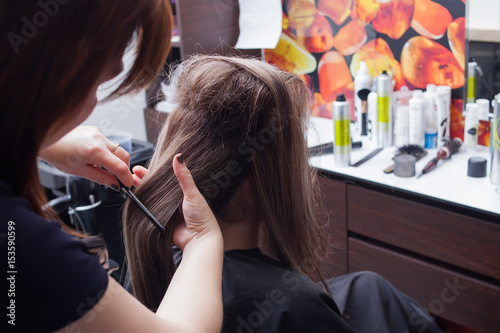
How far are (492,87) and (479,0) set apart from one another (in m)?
0.29


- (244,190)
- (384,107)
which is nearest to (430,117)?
(384,107)

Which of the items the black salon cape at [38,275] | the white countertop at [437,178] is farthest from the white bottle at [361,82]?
the black salon cape at [38,275]

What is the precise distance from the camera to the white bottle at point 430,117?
1949 millimetres

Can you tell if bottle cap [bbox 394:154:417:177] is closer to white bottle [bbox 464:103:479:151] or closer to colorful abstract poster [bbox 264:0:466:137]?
white bottle [bbox 464:103:479:151]

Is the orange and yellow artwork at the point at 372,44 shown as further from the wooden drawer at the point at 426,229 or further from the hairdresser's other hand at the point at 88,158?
the hairdresser's other hand at the point at 88,158

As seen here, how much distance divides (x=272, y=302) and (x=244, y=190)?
0.23 m

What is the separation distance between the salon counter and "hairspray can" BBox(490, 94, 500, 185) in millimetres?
29

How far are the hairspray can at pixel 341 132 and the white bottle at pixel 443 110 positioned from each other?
330mm

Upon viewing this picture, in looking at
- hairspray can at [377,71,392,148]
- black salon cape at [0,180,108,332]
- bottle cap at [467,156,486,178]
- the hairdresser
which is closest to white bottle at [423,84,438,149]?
hairspray can at [377,71,392,148]

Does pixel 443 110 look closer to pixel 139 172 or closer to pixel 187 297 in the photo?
pixel 139 172

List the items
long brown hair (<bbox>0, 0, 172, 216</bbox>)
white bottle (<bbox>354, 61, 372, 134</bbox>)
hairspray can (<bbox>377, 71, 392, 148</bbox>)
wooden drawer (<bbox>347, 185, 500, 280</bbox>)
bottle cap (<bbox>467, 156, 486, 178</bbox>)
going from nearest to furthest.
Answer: long brown hair (<bbox>0, 0, 172, 216</bbox>) → wooden drawer (<bbox>347, 185, 500, 280</bbox>) → bottle cap (<bbox>467, 156, 486, 178</bbox>) → hairspray can (<bbox>377, 71, 392, 148</bbox>) → white bottle (<bbox>354, 61, 372, 134</bbox>)

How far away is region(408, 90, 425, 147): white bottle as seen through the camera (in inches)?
75.7

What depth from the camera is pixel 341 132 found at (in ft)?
6.20

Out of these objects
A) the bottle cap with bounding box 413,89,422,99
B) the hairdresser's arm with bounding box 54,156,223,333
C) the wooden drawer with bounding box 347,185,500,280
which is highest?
the bottle cap with bounding box 413,89,422,99
